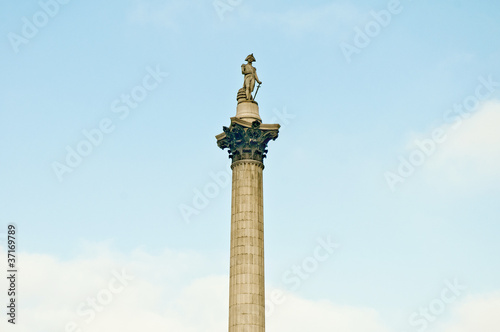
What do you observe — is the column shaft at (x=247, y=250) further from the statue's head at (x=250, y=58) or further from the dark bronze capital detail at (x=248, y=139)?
the statue's head at (x=250, y=58)

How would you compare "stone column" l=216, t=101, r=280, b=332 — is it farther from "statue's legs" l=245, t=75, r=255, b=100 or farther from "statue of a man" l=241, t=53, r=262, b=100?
"statue of a man" l=241, t=53, r=262, b=100

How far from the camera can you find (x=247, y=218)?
45.2 meters

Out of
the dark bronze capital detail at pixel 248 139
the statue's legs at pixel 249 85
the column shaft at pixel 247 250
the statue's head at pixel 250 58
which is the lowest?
the column shaft at pixel 247 250

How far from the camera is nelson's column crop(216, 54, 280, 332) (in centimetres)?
4338

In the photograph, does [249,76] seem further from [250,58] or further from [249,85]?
[250,58]

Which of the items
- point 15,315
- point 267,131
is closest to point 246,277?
point 267,131

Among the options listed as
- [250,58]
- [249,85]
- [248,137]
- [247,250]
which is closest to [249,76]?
[249,85]

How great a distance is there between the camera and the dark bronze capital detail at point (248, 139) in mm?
46969

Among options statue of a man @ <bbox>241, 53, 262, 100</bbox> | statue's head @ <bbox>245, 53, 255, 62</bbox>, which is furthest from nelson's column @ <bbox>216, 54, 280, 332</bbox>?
statue's head @ <bbox>245, 53, 255, 62</bbox>

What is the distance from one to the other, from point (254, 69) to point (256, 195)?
32.3 feet

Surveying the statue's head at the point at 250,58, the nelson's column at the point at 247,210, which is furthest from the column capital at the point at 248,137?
the statue's head at the point at 250,58

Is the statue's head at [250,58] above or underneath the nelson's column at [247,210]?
above

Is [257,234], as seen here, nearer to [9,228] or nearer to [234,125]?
[234,125]

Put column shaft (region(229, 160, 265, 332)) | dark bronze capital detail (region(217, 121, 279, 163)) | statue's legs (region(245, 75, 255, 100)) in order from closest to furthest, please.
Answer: column shaft (region(229, 160, 265, 332))
dark bronze capital detail (region(217, 121, 279, 163))
statue's legs (region(245, 75, 255, 100))
